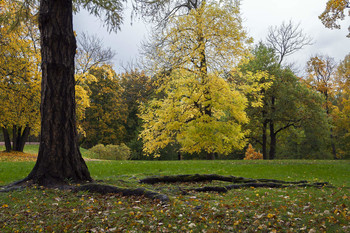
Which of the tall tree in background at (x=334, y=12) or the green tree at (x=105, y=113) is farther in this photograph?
the green tree at (x=105, y=113)

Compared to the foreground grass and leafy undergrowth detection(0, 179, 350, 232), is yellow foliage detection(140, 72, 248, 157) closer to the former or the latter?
the foreground grass

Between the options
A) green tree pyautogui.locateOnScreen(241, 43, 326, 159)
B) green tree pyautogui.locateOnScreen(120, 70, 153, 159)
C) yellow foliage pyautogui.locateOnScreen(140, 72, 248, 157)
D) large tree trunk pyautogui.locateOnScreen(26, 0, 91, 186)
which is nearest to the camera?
large tree trunk pyautogui.locateOnScreen(26, 0, 91, 186)

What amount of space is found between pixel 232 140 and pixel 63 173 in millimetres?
9188

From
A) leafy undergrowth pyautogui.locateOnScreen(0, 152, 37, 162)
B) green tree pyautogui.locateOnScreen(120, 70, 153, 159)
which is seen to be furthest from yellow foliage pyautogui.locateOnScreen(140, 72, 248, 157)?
green tree pyautogui.locateOnScreen(120, 70, 153, 159)

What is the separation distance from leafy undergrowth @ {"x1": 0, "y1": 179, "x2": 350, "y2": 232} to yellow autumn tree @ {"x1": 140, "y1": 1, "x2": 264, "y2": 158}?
327 inches

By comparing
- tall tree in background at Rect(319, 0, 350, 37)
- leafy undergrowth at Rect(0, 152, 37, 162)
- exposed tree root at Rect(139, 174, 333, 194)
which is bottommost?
leafy undergrowth at Rect(0, 152, 37, 162)

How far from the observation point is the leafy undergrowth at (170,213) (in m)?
4.51

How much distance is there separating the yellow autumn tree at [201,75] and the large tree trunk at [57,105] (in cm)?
754

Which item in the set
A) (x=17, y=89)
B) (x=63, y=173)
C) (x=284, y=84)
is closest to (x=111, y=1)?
(x=63, y=173)

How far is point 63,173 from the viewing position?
7445mm

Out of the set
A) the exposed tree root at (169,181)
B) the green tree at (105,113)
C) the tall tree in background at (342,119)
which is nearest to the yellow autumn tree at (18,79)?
the exposed tree root at (169,181)

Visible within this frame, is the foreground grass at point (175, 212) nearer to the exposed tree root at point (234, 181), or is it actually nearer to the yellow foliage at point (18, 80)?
the exposed tree root at point (234, 181)

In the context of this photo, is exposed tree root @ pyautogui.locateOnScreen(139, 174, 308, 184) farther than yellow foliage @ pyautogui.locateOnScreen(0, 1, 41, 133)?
No

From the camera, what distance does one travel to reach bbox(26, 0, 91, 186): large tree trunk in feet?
24.3
